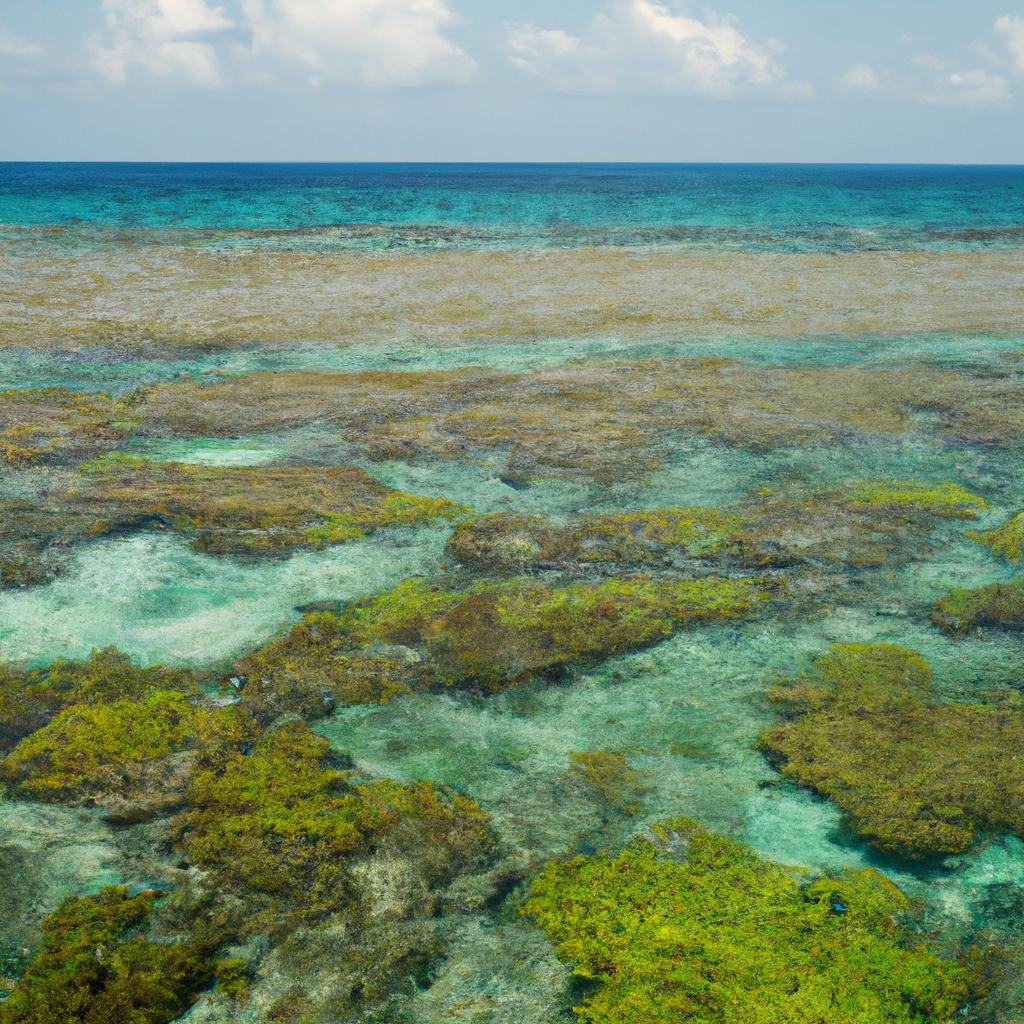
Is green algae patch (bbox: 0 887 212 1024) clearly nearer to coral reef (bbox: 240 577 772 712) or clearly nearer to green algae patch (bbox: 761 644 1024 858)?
coral reef (bbox: 240 577 772 712)

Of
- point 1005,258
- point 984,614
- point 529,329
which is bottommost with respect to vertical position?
point 984,614

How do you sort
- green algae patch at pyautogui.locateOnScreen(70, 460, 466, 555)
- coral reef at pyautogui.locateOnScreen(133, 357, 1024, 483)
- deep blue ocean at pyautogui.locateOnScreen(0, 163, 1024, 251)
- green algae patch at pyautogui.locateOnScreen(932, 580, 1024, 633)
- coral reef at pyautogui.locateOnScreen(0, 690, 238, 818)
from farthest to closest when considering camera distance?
1. deep blue ocean at pyautogui.locateOnScreen(0, 163, 1024, 251)
2. coral reef at pyautogui.locateOnScreen(133, 357, 1024, 483)
3. green algae patch at pyautogui.locateOnScreen(70, 460, 466, 555)
4. green algae patch at pyautogui.locateOnScreen(932, 580, 1024, 633)
5. coral reef at pyautogui.locateOnScreen(0, 690, 238, 818)

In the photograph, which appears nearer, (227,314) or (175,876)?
(175,876)

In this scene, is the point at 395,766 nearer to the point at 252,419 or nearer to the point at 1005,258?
the point at 252,419

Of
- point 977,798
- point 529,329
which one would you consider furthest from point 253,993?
point 529,329

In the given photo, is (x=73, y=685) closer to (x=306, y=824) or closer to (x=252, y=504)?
(x=306, y=824)

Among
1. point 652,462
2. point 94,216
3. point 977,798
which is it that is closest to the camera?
point 977,798

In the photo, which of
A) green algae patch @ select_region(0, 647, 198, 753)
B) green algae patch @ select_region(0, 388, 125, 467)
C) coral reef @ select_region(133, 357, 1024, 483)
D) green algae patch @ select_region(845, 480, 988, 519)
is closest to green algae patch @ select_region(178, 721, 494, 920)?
green algae patch @ select_region(0, 647, 198, 753)

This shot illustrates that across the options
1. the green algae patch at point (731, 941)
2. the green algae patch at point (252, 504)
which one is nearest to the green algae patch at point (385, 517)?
the green algae patch at point (252, 504)

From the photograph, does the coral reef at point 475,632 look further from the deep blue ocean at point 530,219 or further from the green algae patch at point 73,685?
the deep blue ocean at point 530,219
